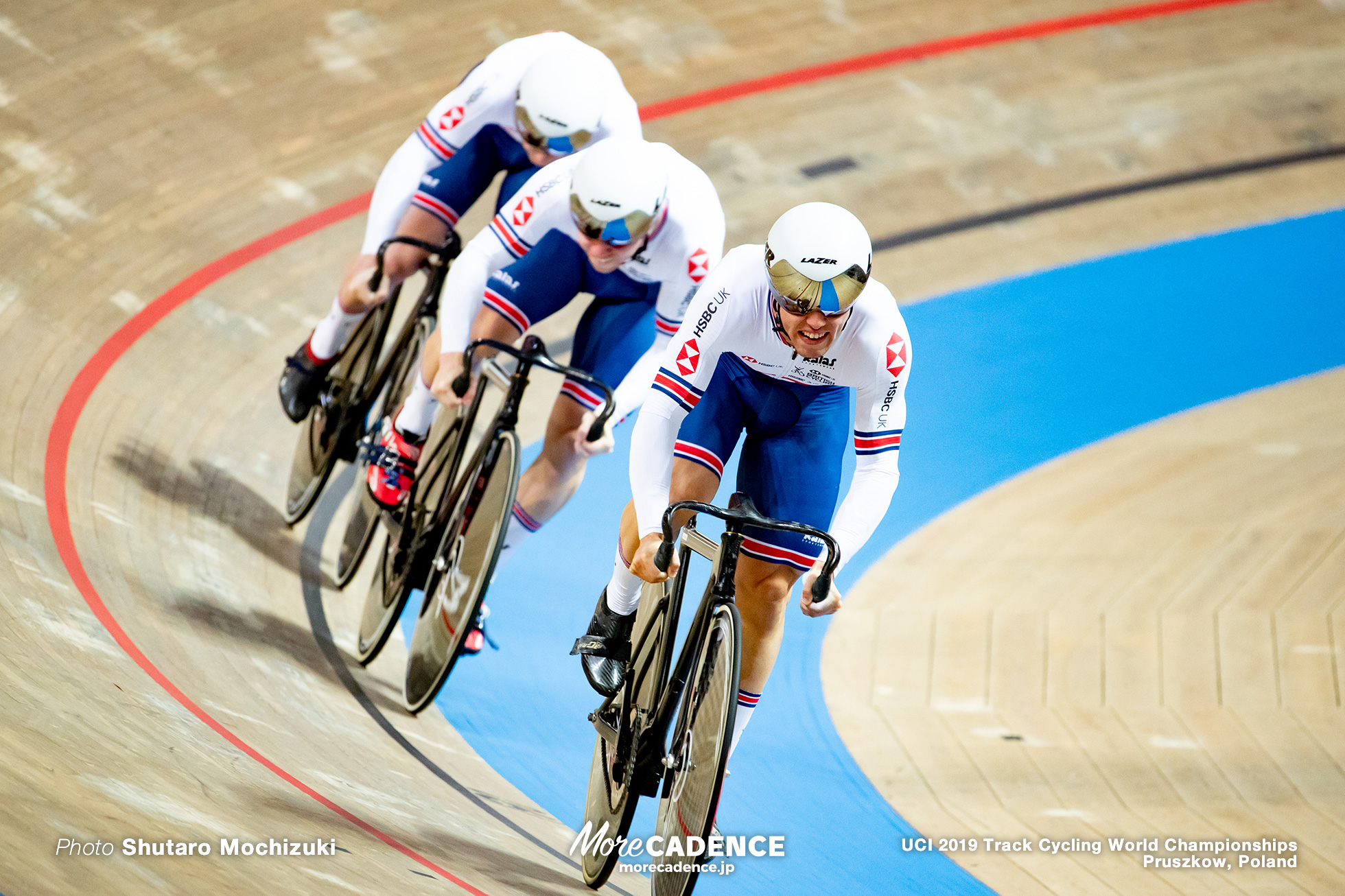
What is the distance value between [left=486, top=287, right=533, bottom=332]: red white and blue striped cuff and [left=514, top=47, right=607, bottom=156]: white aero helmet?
16.1 inches

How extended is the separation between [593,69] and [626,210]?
732mm

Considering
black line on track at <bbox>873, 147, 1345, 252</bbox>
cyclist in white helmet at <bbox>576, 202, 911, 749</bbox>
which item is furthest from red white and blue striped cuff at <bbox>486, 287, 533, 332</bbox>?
black line on track at <bbox>873, 147, 1345, 252</bbox>

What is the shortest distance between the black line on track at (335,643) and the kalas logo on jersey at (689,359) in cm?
118

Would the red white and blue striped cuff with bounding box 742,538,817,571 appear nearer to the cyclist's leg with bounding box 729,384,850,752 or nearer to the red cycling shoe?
the cyclist's leg with bounding box 729,384,850,752

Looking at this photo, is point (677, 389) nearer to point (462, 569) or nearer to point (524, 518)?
point (462, 569)

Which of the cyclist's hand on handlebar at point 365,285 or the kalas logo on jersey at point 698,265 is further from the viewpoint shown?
the cyclist's hand on handlebar at point 365,285

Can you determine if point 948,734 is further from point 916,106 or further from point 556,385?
point 916,106

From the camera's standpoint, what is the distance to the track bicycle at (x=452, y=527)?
10.8ft

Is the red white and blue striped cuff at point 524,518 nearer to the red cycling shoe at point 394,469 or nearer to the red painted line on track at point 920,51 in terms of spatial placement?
the red cycling shoe at point 394,469

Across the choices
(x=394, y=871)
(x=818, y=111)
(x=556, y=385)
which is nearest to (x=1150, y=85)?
(x=818, y=111)

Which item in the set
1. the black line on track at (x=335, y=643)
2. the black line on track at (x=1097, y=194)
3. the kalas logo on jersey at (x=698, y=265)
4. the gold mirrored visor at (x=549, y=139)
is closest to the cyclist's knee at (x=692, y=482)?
the kalas logo on jersey at (x=698, y=265)

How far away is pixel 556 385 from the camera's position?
542 centimetres

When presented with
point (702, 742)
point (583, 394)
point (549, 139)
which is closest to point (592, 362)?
point (583, 394)

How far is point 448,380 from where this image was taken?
3.42 meters
